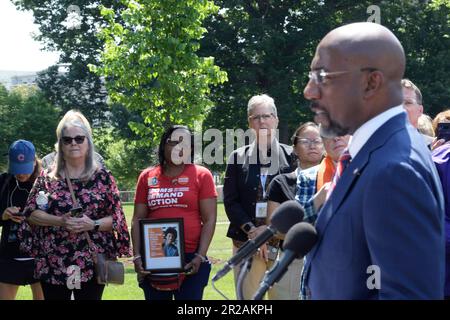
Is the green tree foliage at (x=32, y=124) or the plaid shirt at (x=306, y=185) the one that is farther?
the green tree foliage at (x=32, y=124)

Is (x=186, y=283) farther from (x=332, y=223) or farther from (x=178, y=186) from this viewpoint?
(x=332, y=223)

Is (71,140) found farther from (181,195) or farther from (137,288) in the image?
(137,288)

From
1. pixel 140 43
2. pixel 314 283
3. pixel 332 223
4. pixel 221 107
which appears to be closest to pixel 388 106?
pixel 332 223

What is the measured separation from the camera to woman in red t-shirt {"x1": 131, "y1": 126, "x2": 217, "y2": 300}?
22.1ft

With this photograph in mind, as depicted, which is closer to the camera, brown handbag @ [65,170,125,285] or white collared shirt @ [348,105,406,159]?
white collared shirt @ [348,105,406,159]

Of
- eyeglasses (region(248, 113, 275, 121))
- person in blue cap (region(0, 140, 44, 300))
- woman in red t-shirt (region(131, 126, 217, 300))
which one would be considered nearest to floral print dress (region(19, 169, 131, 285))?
woman in red t-shirt (region(131, 126, 217, 300))

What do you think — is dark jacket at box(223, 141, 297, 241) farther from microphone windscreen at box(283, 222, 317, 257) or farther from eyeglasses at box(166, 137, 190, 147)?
microphone windscreen at box(283, 222, 317, 257)

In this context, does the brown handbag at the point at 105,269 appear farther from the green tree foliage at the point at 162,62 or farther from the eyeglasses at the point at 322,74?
the green tree foliage at the point at 162,62

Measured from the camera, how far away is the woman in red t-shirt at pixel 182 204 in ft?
22.1

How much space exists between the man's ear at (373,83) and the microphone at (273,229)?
534mm

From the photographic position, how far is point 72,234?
21.0 feet

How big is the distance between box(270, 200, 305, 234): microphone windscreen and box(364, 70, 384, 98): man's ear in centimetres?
53

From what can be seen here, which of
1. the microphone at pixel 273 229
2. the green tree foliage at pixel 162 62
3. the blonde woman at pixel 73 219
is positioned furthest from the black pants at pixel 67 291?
the green tree foliage at pixel 162 62

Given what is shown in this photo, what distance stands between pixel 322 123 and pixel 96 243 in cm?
414
